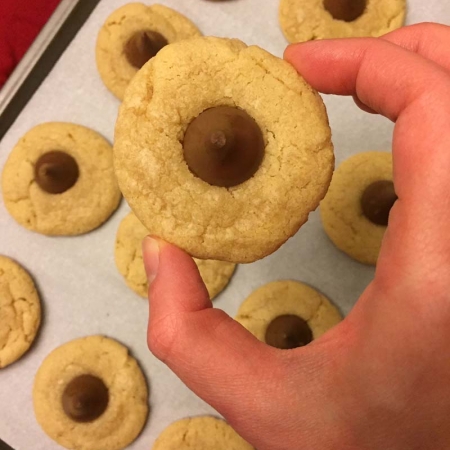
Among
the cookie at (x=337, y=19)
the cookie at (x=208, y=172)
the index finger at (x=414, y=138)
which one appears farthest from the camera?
the cookie at (x=337, y=19)

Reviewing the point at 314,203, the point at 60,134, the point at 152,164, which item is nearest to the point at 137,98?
the point at 152,164

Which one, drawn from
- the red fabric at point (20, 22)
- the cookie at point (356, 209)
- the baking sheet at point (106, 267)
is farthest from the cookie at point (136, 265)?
the red fabric at point (20, 22)

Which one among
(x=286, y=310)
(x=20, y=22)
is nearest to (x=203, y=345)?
(x=286, y=310)

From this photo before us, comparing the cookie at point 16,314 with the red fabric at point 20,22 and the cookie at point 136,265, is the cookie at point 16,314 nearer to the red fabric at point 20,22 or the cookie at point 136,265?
the cookie at point 136,265

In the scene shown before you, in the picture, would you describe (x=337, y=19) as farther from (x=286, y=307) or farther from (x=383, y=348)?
(x=383, y=348)

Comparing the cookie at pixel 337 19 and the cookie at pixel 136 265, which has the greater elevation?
Result: the cookie at pixel 337 19

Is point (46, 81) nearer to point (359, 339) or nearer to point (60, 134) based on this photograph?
point (60, 134)

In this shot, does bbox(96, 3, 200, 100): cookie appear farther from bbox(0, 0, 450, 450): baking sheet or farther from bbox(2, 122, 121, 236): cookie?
bbox(2, 122, 121, 236): cookie
